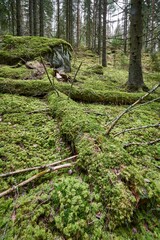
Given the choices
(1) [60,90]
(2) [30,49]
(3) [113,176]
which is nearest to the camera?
(3) [113,176]

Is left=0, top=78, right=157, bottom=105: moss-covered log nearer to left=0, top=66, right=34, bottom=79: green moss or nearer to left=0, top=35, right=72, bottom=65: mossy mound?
left=0, top=66, right=34, bottom=79: green moss

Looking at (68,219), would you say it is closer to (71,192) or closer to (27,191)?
(71,192)

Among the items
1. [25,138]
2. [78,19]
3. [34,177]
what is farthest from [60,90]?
[78,19]

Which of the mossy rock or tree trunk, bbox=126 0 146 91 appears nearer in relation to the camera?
tree trunk, bbox=126 0 146 91

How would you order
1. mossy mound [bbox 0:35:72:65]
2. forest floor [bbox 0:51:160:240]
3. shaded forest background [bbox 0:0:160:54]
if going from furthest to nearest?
shaded forest background [bbox 0:0:160:54]
mossy mound [bbox 0:35:72:65]
forest floor [bbox 0:51:160:240]

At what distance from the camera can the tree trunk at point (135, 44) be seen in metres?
5.90

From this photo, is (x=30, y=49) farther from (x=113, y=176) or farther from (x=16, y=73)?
(x=113, y=176)

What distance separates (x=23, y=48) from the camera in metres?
6.89

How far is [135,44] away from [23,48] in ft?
14.7

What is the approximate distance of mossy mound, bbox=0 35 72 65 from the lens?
6.48 m

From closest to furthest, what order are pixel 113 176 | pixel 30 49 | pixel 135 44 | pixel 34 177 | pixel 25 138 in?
pixel 113 176 < pixel 34 177 < pixel 25 138 < pixel 135 44 < pixel 30 49

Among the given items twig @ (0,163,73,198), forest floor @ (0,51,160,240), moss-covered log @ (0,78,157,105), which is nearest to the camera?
forest floor @ (0,51,160,240)

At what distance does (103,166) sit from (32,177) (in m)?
0.76

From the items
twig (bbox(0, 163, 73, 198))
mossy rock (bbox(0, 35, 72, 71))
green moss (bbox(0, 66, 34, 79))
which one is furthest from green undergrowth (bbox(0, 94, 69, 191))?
mossy rock (bbox(0, 35, 72, 71))
